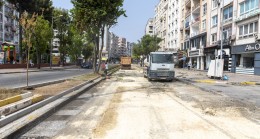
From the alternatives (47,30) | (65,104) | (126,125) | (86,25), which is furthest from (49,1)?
(126,125)

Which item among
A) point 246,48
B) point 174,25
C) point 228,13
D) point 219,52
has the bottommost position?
point 219,52

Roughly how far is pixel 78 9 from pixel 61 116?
19.2 m

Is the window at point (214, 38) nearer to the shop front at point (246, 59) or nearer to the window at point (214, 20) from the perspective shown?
the window at point (214, 20)

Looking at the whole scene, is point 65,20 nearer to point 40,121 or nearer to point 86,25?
point 86,25

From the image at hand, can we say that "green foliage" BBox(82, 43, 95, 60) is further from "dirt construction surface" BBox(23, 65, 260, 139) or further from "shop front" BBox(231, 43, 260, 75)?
"dirt construction surface" BBox(23, 65, 260, 139)

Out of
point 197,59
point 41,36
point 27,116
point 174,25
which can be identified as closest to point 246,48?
point 197,59

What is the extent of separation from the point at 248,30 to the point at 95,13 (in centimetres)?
1853

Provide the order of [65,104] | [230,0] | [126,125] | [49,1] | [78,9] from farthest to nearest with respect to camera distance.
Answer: [49,1], [230,0], [78,9], [65,104], [126,125]

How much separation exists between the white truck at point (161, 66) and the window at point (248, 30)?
43.4ft

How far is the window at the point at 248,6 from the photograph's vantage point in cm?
3209

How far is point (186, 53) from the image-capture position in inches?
2464

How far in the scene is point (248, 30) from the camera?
1319 inches

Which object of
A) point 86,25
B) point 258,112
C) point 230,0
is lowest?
point 258,112

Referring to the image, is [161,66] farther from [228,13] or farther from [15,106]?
[228,13]
